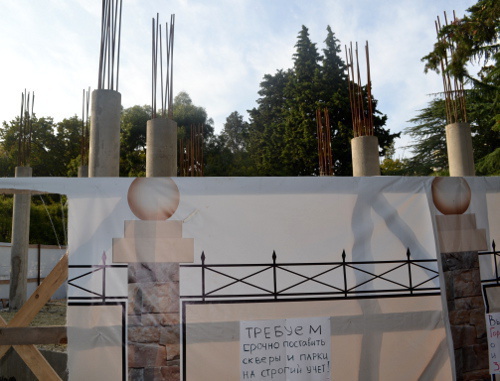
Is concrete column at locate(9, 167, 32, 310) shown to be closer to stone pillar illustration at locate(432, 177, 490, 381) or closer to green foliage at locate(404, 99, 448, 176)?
stone pillar illustration at locate(432, 177, 490, 381)

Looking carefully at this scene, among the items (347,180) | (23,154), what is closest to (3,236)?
(23,154)

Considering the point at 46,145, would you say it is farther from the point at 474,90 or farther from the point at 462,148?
the point at 462,148

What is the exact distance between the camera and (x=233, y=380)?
345 cm

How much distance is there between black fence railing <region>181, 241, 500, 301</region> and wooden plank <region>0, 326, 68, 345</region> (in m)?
0.98

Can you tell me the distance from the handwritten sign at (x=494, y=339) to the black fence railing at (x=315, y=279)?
21.3 inches

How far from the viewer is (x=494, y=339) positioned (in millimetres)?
3742

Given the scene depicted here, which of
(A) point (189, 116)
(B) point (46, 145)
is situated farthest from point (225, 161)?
(B) point (46, 145)

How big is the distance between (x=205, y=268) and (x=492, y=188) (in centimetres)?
263

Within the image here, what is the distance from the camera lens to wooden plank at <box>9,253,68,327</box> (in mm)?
3473

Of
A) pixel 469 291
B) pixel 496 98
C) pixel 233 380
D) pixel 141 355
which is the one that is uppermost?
pixel 496 98

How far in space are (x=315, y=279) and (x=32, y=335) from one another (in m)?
2.24

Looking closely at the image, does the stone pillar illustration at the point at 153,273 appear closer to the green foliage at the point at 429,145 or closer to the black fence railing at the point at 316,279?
the black fence railing at the point at 316,279

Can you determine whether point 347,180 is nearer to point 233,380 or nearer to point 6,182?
point 233,380

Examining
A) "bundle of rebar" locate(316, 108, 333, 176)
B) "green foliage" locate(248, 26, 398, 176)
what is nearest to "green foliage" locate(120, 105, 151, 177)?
"green foliage" locate(248, 26, 398, 176)
